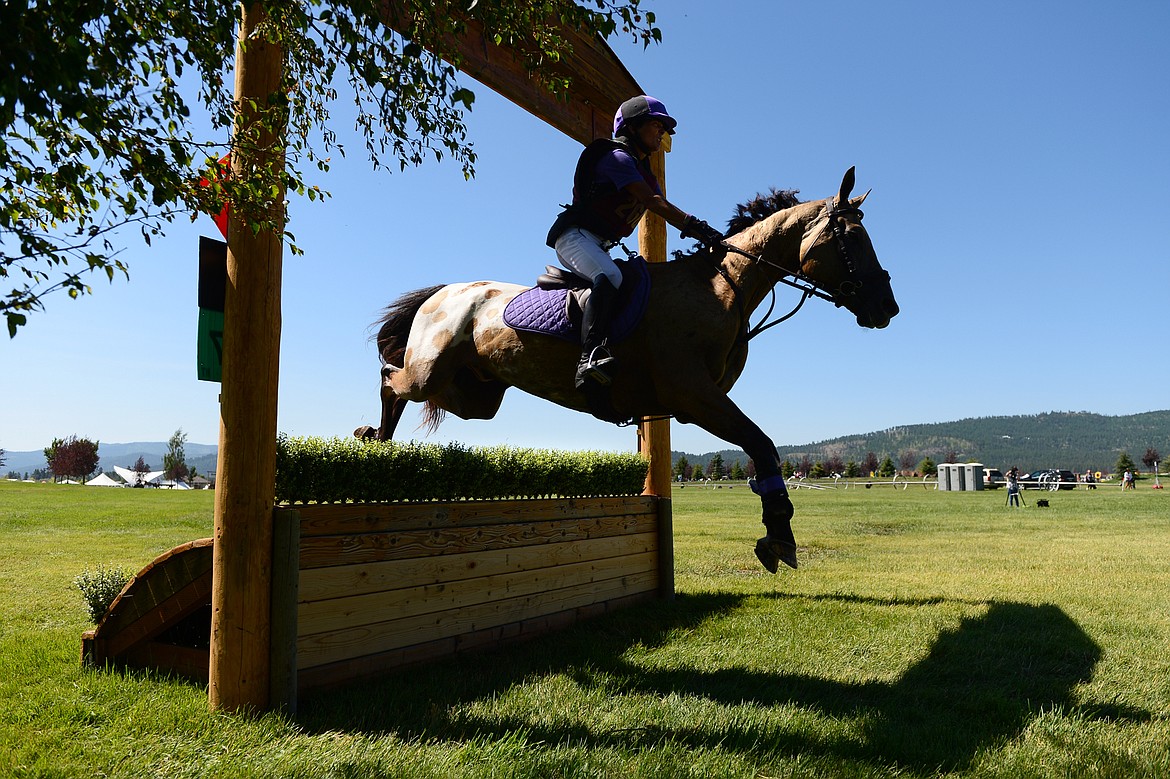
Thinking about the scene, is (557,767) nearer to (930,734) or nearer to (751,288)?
(930,734)

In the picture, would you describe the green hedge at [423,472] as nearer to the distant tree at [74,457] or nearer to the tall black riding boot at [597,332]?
the tall black riding boot at [597,332]

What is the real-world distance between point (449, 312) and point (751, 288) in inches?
72.0

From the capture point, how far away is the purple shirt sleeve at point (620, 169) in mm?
Answer: 4129

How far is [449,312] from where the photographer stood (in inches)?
187

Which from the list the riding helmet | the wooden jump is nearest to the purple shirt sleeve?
the riding helmet

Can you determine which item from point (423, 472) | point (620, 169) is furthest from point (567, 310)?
point (423, 472)

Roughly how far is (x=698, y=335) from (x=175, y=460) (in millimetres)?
110591

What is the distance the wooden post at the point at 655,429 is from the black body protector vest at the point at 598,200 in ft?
9.94

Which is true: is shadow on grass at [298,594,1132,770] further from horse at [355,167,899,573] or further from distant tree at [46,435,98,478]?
distant tree at [46,435,98,478]

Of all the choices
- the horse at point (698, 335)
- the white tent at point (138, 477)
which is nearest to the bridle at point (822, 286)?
the horse at point (698, 335)

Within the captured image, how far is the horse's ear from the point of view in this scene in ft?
14.1

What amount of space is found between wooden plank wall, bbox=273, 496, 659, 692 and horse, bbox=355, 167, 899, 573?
33.2 inches

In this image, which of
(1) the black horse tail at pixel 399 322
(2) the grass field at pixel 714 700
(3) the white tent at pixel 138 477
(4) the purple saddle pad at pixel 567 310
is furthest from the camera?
(3) the white tent at pixel 138 477

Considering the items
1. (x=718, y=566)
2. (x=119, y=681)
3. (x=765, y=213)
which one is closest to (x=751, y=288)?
(x=765, y=213)
